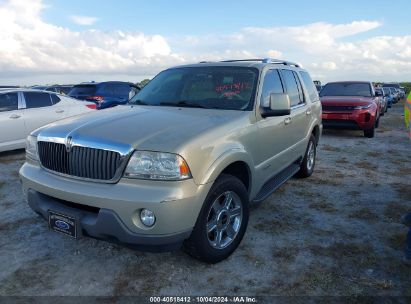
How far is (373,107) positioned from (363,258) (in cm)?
856

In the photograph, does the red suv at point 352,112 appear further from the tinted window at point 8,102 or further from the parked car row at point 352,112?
the tinted window at point 8,102

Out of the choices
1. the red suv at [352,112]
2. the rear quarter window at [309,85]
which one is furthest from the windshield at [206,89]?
the red suv at [352,112]

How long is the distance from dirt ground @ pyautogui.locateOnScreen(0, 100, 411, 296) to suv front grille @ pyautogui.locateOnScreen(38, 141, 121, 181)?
91cm

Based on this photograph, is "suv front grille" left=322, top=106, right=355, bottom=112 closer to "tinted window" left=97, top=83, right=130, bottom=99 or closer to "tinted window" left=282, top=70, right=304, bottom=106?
"tinted window" left=282, top=70, right=304, bottom=106

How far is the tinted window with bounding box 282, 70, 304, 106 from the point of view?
4910 mm

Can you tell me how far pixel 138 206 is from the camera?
2.63m

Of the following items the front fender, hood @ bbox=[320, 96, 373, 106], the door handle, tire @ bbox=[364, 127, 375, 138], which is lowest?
tire @ bbox=[364, 127, 375, 138]

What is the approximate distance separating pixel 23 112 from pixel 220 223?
6.38m

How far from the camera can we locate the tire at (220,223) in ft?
9.82

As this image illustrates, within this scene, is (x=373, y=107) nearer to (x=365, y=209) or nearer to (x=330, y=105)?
(x=330, y=105)

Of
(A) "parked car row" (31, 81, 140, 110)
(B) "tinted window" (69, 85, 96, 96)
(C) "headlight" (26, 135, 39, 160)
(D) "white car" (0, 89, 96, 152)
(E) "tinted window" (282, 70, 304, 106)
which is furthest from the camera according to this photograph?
(B) "tinted window" (69, 85, 96, 96)

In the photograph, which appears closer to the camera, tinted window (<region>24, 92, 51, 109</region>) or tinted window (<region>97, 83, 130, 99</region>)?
tinted window (<region>24, 92, 51, 109</region>)

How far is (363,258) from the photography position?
3426 mm

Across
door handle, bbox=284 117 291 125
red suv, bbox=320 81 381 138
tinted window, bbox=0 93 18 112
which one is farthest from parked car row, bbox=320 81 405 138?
tinted window, bbox=0 93 18 112
